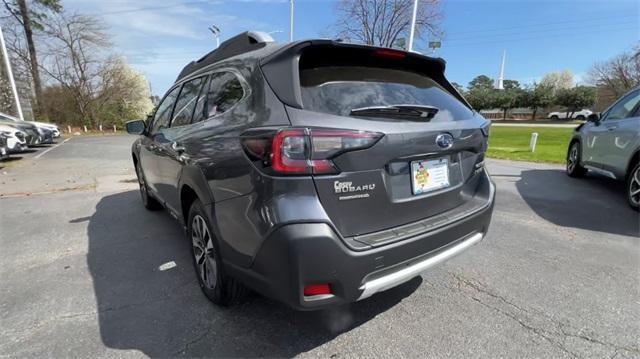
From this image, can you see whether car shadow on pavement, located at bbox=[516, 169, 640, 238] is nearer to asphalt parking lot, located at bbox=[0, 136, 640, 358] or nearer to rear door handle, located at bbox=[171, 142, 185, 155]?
asphalt parking lot, located at bbox=[0, 136, 640, 358]

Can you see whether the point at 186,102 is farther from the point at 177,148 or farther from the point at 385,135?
the point at 385,135

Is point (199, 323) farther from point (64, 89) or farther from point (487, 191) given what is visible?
point (64, 89)

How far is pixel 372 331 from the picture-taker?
2.25m

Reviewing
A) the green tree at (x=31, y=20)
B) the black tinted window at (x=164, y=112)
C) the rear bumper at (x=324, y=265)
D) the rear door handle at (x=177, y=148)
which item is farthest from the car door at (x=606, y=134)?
the green tree at (x=31, y=20)

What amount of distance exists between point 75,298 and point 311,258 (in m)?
2.28

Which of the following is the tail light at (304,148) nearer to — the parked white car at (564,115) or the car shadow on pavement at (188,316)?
the car shadow on pavement at (188,316)

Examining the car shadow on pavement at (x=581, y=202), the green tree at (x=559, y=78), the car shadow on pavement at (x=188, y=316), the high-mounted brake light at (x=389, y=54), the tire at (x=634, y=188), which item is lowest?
the car shadow on pavement at (x=581, y=202)

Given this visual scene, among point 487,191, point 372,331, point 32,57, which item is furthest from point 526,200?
point 32,57

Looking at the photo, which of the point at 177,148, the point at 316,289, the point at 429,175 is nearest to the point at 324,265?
the point at 316,289

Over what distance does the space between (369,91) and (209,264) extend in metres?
1.70

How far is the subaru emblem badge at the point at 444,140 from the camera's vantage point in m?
2.12

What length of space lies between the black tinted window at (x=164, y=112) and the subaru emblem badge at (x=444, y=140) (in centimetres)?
280

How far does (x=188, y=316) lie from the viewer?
96.1 inches

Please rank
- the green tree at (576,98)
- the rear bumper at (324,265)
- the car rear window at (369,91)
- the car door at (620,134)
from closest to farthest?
the rear bumper at (324,265) < the car rear window at (369,91) < the car door at (620,134) < the green tree at (576,98)
